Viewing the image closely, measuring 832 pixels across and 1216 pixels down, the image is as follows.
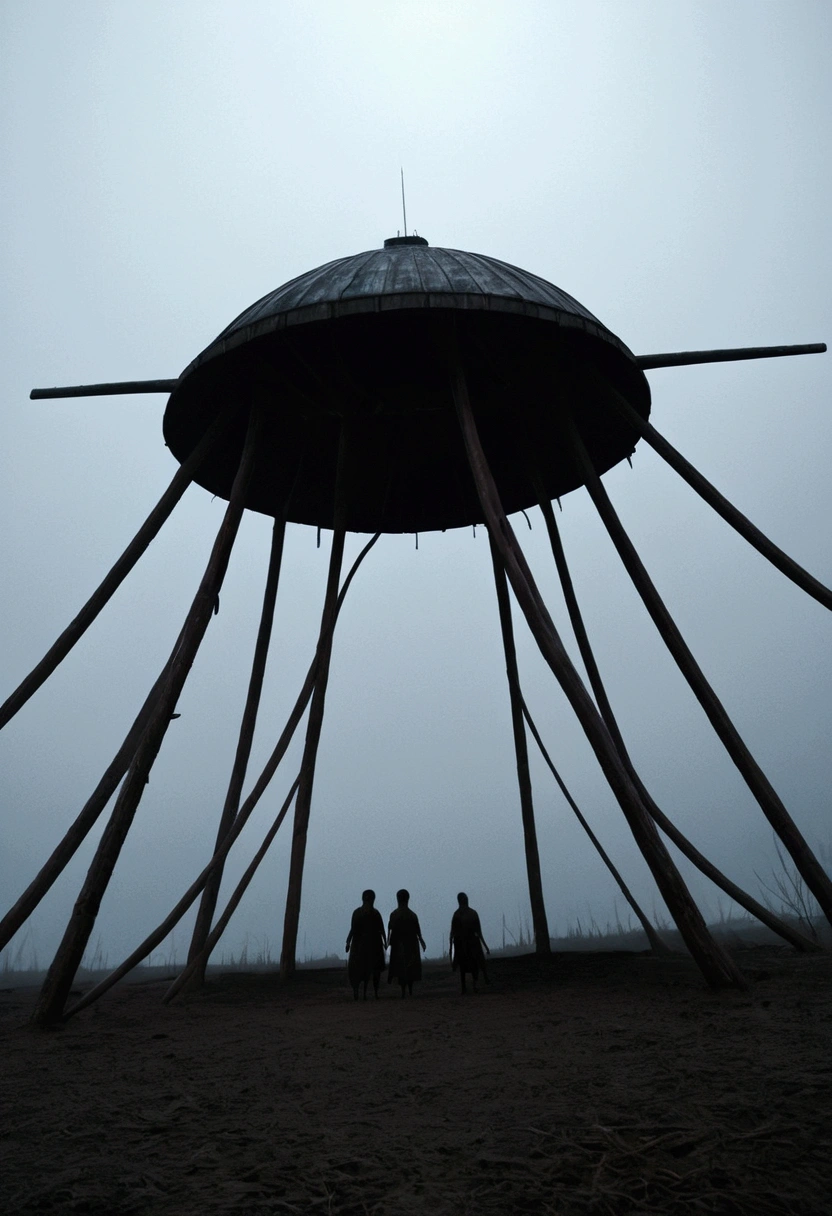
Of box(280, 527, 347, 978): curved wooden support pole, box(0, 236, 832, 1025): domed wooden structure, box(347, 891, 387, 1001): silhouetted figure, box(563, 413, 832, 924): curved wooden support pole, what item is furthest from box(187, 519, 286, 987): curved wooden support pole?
box(563, 413, 832, 924): curved wooden support pole

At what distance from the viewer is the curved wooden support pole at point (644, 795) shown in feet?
34.0

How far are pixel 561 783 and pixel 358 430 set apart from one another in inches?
263

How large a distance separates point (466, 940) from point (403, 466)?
25.3 ft

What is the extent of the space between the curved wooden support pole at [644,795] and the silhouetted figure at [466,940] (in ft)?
8.74

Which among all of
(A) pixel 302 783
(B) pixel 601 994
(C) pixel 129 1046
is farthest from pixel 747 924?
(C) pixel 129 1046

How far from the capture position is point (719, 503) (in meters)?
10.3

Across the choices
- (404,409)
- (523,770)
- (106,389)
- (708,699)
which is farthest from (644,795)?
(106,389)

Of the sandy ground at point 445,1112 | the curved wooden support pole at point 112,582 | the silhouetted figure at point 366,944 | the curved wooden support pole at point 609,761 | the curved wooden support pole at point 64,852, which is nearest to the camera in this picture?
Answer: the sandy ground at point 445,1112

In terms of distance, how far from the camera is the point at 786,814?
9445 millimetres

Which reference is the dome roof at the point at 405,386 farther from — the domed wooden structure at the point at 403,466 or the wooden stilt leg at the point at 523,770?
the wooden stilt leg at the point at 523,770

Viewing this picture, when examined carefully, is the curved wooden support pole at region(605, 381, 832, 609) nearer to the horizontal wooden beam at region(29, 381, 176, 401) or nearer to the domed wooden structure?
the domed wooden structure

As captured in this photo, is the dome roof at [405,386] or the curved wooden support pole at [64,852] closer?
the curved wooden support pole at [64,852]

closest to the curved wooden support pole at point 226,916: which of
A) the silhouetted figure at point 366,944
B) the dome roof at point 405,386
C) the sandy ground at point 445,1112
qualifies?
the silhouetted figure at point 366,944

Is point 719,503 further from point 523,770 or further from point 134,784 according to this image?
point 134,784
